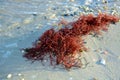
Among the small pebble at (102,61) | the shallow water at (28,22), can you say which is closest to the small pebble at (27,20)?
the shallow water at (28,22)

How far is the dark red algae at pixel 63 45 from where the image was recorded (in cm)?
475

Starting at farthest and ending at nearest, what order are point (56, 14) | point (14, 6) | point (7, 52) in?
1. point (14, 6)
2. point (56, 14)
3. point (7, 52)

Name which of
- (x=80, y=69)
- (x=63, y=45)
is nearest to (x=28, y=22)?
(x=63, y=45)

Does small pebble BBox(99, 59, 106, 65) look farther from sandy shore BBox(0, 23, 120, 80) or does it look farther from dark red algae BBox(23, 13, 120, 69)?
dark red algae BBox(23, 13, 120, 69)

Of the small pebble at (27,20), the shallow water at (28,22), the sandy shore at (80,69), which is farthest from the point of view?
the small pebble at (27,20)

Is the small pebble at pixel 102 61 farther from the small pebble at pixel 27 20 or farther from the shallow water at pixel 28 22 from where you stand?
the small pebble at pixel 27 20

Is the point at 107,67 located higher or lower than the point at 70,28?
lower

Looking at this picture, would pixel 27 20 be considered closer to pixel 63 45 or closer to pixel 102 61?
pixel 63 45

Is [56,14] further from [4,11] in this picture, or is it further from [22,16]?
[4,11]

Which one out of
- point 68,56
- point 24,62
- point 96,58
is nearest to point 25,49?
point 24,62

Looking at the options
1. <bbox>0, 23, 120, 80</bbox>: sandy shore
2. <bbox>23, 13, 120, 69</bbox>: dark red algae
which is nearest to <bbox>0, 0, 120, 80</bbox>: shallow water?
<bbox>0, 23, 120, 80</bbox>: sandy shore

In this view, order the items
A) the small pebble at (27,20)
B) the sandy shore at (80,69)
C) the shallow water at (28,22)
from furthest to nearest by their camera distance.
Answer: the small pebble at (27,20)
the shallow water at (28,22)
the sandy shore at (80,69)

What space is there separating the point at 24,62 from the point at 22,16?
1587 mm

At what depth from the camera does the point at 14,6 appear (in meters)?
6.66
